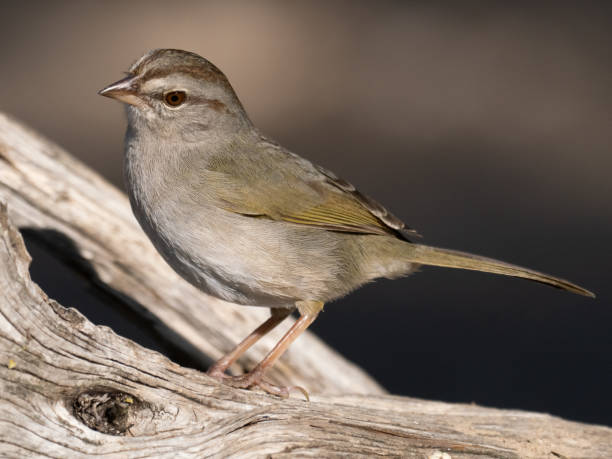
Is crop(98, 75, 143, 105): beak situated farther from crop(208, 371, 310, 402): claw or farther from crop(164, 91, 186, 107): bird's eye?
crop(208, 371, 310, 402): claw

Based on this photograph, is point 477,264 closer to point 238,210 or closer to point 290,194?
point 290,194

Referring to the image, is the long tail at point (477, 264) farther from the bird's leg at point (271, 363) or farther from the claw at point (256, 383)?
the claw at point (256, 383)

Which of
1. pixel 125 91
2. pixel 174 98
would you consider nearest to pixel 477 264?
pixel 174 98

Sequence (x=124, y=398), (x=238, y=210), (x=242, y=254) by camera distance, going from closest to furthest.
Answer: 1. (x=124, y=398)
2. (x=242, y=254)
3. (x=238, y=210)

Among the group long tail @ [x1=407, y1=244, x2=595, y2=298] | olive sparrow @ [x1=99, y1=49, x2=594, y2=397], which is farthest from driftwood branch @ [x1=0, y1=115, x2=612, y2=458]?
long tail @ [x1=407, y1=244, x2=595, y2=298]

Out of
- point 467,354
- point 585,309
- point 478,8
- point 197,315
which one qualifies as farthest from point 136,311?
point 478,8

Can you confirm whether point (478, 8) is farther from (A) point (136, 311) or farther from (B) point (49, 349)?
(B) point (49, 349)
